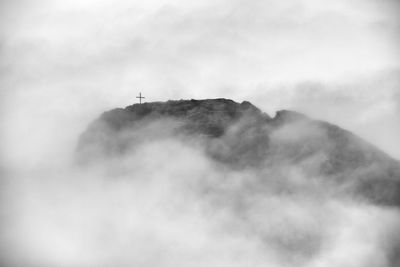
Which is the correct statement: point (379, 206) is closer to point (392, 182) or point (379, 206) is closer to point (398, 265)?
point (392, 182)

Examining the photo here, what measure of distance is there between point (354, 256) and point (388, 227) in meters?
14.1

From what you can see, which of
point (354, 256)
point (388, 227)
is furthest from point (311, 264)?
point (388, 227)

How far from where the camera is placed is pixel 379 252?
616ft

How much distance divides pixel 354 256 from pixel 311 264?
12707 mm

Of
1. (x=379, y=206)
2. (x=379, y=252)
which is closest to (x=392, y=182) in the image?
(x=379, y=206)

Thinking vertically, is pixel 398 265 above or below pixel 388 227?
below

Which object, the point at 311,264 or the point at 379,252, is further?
the point at 311,264

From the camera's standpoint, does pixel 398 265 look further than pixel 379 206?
No

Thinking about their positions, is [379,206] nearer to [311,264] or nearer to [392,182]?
[392,182]

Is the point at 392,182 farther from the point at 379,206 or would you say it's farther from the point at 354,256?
the point at 354,256

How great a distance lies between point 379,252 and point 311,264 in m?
21.6

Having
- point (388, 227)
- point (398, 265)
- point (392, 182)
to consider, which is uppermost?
point (392, 182)

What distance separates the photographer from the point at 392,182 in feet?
650

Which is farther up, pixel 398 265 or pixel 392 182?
pixel 392 182
